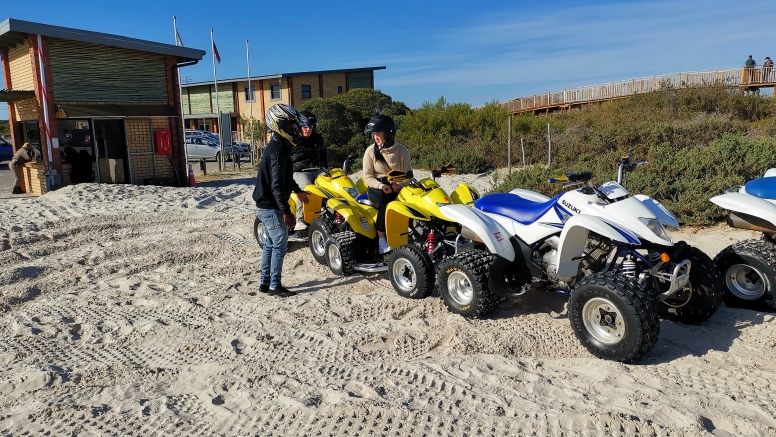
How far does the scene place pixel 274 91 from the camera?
126 feet

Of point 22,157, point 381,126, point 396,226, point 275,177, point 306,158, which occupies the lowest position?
point 396,226

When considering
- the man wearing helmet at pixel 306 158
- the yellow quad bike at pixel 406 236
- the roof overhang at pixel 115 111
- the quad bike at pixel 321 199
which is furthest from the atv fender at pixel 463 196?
the roof overhang at pixel 115 111

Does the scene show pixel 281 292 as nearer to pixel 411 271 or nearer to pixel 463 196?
pixel 411 271

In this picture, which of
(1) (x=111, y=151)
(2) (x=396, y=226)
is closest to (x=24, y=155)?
(1) (x=111, y=151)

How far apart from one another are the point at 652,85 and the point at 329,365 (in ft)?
77.7

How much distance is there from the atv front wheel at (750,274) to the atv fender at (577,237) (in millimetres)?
1536

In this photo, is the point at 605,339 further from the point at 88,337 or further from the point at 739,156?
the point at 739,156

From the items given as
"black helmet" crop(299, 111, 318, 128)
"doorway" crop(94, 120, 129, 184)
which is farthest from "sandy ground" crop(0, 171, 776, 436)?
"doorway" crop(94, 120, 129, 184)

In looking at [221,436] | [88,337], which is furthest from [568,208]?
[88,337]

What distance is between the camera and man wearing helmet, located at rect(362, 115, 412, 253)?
6.04 meters

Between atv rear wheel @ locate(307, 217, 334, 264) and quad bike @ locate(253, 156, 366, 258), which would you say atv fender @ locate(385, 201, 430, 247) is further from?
atv rear wheel @ locate(307, 217, 334, 264)

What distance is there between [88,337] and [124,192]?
31.2 feet

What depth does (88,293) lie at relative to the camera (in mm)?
6031

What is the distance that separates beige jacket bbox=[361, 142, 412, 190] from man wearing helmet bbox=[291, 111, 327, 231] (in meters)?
Result: 1.53
